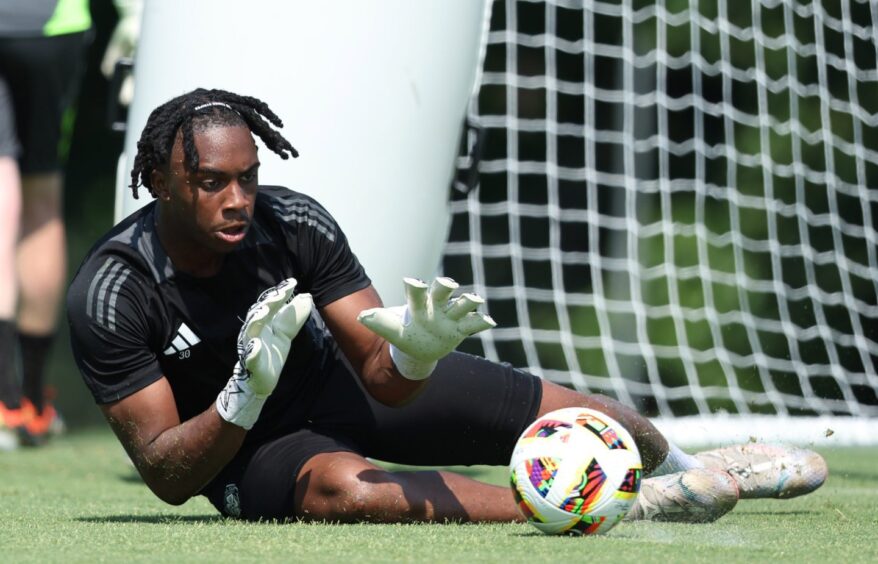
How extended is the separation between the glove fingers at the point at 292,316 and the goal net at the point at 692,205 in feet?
13.0

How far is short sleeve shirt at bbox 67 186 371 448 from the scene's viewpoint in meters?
3.50

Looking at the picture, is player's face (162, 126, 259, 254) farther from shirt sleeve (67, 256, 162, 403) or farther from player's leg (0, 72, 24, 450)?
player's leg (0, 72, 24, 450)

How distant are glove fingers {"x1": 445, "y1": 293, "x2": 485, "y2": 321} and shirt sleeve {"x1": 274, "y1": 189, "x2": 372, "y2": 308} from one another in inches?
17.6

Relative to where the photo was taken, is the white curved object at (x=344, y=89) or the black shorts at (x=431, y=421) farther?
the white curved object at (x=344, y=89)

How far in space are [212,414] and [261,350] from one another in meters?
0.23

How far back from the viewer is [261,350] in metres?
3.24

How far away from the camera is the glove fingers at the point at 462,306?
3354mm

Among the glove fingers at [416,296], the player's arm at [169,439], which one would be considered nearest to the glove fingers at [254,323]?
the player's arm at [169,439]

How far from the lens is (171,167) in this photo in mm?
Answer: 3523

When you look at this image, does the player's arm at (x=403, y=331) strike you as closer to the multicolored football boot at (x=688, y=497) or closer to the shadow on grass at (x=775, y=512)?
the multicolored football boot at (x=688, y=497)

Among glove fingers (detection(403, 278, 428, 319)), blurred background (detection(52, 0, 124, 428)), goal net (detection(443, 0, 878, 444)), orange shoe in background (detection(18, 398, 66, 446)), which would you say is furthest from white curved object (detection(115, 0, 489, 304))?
blurred background (detection(52, 0, 124, 428))

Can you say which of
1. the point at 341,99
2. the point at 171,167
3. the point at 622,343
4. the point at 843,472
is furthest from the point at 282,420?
the point at 622,343

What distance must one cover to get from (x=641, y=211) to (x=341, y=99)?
3918mm

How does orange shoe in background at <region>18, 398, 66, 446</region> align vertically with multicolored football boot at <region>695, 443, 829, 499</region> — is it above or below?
below
